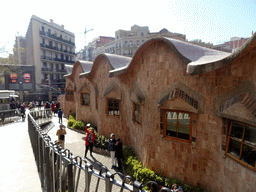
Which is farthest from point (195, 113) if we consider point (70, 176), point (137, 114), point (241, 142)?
point (70, 176)

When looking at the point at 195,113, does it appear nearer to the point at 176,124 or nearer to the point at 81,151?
the point at 176,124

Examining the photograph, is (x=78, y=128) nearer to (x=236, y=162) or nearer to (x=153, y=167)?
(x=153, y=167)

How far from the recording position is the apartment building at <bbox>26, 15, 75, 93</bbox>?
136 ft

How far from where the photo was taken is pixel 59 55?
48562mm

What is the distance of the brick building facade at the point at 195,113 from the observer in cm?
436

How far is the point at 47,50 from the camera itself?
44312mm

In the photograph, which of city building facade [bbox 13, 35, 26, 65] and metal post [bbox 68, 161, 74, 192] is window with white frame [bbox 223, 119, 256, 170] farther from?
city building facade [bbox 13, 35, 26, 65]

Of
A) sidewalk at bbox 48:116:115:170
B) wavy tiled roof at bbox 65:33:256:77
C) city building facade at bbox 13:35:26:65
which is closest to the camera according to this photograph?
wavy tiled roof at bbox 65:33:256:77

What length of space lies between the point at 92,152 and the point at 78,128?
462 centimetres

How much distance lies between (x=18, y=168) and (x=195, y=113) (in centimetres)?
631

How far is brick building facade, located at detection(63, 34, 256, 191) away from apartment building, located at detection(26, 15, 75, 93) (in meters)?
35.0

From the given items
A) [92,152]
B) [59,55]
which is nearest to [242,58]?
[92,152]

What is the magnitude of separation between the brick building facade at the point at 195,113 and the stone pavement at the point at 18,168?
4.08 meters

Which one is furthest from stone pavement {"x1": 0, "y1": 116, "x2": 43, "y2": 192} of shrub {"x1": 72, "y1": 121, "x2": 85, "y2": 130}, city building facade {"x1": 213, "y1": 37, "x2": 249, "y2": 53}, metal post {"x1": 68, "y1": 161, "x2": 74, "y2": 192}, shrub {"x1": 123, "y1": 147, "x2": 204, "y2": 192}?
city building facade {"x1": 213, "y1": 37, "x2": 249, "y2": 53}
